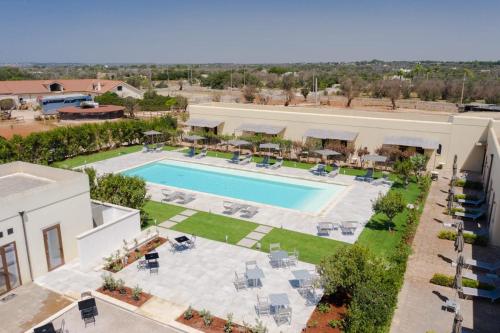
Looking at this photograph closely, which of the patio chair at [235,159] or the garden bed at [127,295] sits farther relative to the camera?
the patio chair at [235,159]

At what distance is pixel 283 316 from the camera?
1191 cm

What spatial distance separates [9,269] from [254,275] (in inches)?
332

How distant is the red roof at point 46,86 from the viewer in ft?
219

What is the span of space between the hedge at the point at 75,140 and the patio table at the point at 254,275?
21.5 meters

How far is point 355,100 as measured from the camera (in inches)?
2670

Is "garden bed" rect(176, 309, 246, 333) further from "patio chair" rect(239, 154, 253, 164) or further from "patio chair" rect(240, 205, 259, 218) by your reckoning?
"patio chair" rect(239, 154, 253, 164)

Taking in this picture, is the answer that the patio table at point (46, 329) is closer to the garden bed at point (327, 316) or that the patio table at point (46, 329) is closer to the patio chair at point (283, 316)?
the patio chair at point (283, 316)

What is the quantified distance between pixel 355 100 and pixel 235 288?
59497 millimetres

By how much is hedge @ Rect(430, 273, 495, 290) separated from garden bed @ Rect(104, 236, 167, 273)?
35.7 feet

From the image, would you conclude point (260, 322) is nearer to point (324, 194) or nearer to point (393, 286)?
point (393, 286)

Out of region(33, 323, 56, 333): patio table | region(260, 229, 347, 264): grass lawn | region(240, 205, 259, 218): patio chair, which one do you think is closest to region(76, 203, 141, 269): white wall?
region(33, 323, 56, 333): patio table

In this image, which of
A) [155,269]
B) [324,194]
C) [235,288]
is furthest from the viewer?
[324,194]

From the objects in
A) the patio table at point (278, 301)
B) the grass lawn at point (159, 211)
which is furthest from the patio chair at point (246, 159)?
the patio table at point (278, 301)

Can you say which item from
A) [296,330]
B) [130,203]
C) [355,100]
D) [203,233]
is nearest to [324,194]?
[203,233]
